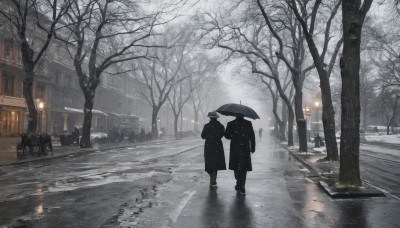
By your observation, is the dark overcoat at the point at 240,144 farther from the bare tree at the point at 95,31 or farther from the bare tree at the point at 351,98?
the bare tree at the point at 95,31

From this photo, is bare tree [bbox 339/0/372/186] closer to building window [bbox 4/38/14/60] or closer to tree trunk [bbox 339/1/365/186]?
tree trunk [bbox 339/1/365/186]

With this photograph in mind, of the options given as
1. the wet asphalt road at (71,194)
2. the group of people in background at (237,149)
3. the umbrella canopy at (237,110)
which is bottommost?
the wet asphalt road at (71,194)

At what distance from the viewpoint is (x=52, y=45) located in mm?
44906

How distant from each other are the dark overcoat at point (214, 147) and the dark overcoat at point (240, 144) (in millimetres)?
638

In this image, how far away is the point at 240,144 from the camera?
938cm

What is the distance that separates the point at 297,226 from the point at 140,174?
7.59 m

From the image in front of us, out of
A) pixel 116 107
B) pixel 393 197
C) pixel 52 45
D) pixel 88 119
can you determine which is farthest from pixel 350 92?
pixel 116 107

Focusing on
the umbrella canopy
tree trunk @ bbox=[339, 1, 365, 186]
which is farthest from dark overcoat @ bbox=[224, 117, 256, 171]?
tree trunk @ bbox=[339, 1, 365, 186]

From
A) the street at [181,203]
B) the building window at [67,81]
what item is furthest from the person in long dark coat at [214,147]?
the building window at [67,81]

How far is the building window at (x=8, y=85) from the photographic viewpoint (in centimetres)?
3662

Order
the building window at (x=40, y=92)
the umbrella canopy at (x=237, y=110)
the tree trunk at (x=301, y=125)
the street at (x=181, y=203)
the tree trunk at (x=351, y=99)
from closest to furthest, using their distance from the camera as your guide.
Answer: the street at (x=181, y=203) < the umbrella canopy at (x=237, y=110) < the tree trunk at (x=351, y=99) < the tree trunk at (x=301, y=125) < the building window at (x=40, y=92)

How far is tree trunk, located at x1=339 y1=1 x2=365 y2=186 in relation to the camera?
389 inches

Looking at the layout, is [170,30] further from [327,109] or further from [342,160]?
[342,160]

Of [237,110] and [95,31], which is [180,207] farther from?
[95,31]
